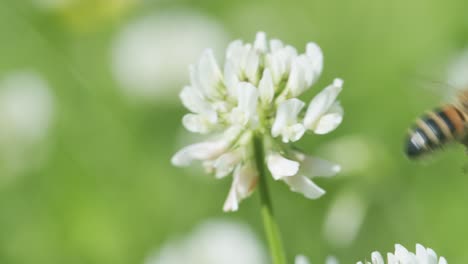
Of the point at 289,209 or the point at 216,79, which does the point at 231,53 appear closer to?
the point at 216,79

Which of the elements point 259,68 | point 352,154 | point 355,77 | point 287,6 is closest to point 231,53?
point 259,68

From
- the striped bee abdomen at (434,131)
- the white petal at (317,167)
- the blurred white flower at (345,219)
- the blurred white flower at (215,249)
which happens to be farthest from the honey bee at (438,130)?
the blurred white flower at (215,249)

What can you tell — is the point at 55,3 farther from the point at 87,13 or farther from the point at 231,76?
the point at 231,76

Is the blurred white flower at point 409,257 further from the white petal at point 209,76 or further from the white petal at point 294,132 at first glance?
the white petal at point 209,76

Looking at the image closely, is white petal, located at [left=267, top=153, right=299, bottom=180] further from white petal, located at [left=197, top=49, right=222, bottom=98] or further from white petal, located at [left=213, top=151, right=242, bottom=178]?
white petal, located at [left=197, top=49, right=222, bottom=98]

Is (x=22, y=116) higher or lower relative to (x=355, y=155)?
higher

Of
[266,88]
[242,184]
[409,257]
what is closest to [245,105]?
[266,88]

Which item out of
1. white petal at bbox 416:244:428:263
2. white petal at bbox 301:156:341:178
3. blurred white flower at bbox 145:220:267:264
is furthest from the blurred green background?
white petal at bbox 416:244:428:263
